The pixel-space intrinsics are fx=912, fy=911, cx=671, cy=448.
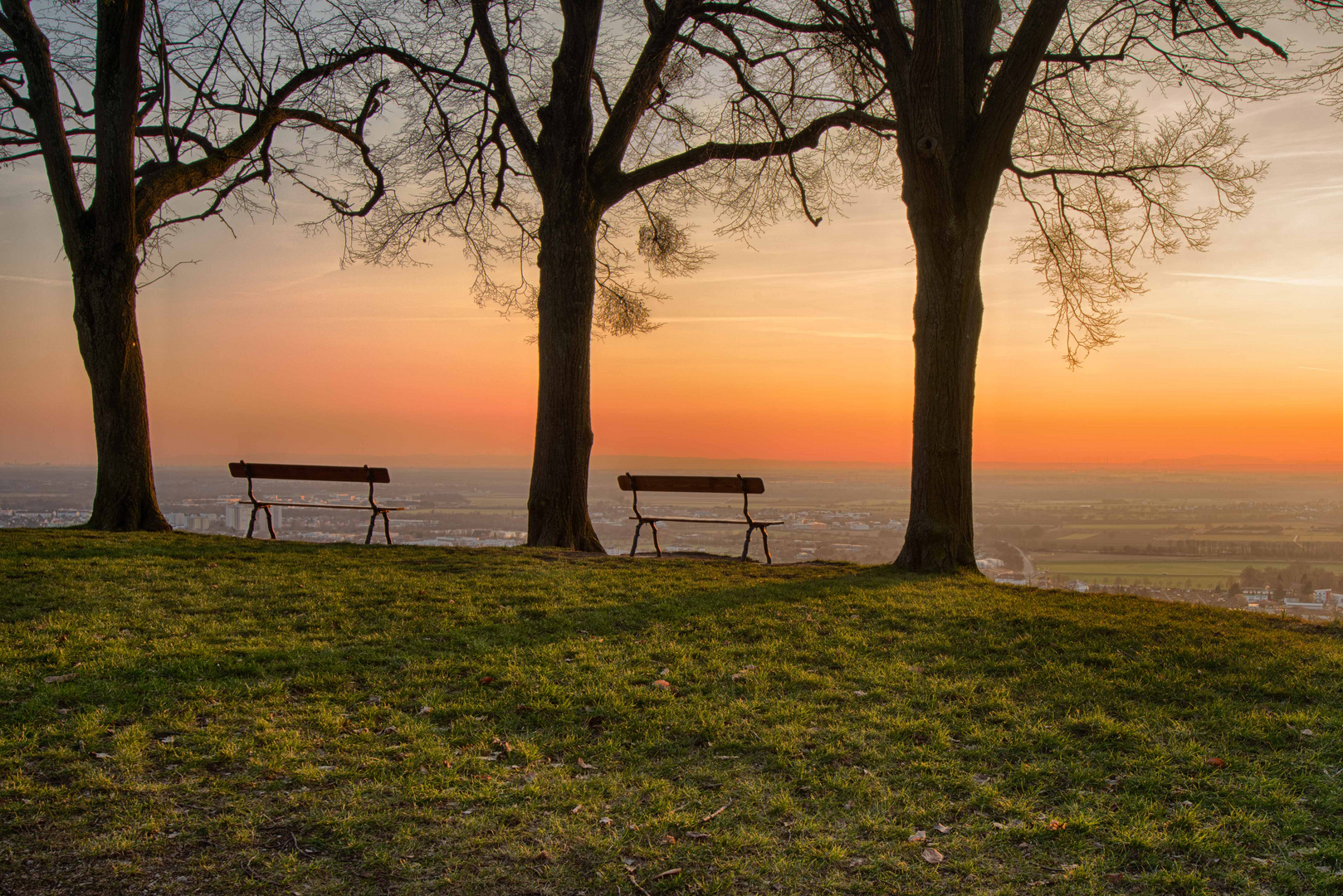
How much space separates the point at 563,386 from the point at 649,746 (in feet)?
25.6

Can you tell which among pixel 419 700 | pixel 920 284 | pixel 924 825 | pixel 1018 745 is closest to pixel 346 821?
pixel 419 700

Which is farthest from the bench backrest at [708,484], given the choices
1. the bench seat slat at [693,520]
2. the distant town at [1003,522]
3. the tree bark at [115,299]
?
the tree bark at [115,299]

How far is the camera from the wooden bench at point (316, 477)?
39.0ft

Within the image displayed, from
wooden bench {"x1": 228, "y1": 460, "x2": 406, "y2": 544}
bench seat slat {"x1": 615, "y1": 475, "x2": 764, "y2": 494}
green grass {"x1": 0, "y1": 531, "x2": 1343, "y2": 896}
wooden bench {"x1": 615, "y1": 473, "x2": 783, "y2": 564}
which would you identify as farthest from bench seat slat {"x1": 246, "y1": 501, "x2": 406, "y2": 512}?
green grass {"x1": 0, "y1": 531, "x2": 1343, "y2": 896}

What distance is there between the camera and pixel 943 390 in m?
9.72

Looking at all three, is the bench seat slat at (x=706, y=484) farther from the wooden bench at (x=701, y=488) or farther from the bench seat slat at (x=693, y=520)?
the bench seat slat at (x=693, y=520)

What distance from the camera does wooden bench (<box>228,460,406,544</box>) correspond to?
1189 centimetres

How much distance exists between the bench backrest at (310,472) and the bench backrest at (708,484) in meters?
3.48

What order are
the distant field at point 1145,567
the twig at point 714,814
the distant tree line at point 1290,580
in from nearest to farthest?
the twig at point 714,814 < the distant tree line at point 1290,580 < the distant field at point 1145,567

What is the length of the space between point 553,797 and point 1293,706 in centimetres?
411

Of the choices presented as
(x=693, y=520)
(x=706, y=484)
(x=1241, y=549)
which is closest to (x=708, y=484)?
(x=706, y=484)

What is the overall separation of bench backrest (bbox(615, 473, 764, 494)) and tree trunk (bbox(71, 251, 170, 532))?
6.63 meters

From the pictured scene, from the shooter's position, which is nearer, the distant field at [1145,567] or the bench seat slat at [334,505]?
the bench seat slat at [334,505]

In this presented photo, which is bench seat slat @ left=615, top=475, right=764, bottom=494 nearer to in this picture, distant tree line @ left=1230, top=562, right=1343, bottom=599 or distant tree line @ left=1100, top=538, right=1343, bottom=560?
distant tree line @ left=1230, top=562, right=1343, bottom=599
